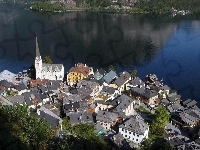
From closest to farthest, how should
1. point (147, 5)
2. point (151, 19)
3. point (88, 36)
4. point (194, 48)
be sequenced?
1. point (194, 48)
2. point (88, 36)
3. point (151, 19)
4. point (147, 5)

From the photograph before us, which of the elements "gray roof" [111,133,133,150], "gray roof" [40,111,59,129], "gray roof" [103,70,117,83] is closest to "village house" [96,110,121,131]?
"gray roof" [111,133,133,150]

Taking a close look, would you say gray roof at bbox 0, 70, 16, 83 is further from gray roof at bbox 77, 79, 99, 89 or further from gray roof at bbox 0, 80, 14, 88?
gray roof at bbox 77, 79, 99, 89

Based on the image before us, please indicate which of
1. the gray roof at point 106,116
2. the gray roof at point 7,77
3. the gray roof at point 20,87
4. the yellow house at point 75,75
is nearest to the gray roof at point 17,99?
the gray roof at point 20,87

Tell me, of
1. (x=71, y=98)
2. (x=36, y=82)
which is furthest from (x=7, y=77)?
(x=71, y=98)

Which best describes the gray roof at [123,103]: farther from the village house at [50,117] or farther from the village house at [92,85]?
the village house at [50,117]

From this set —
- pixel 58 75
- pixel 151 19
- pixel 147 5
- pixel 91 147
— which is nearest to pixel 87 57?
pixel 58 75

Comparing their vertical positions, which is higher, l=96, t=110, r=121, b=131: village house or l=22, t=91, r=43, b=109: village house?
l=22, t=91, r=43, b=109: village house

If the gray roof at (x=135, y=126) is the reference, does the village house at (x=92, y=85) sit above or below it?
above

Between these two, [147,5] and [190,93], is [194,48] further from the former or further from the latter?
[147,5]

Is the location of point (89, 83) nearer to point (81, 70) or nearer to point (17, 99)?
point (81, 70)
